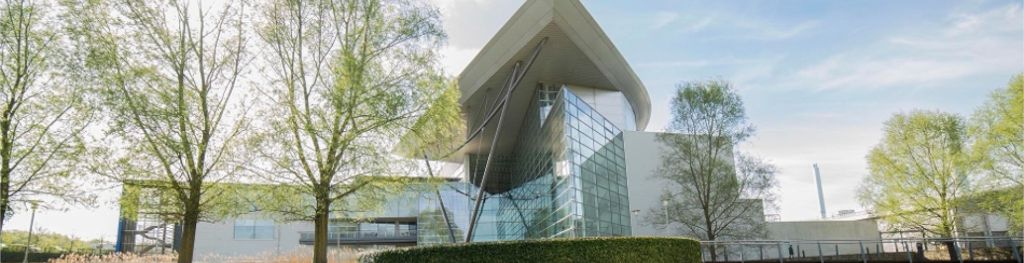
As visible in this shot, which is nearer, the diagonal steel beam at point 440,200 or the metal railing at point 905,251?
the diagonal steel beam at point 440,200

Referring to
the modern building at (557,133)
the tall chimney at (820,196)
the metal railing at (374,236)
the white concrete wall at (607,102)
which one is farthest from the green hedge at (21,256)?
the tall chimney at (820,196)

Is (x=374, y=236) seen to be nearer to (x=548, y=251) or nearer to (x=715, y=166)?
(x=715, y=166)

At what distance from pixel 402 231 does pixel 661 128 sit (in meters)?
28.8

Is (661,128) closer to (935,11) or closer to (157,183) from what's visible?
(935,11)

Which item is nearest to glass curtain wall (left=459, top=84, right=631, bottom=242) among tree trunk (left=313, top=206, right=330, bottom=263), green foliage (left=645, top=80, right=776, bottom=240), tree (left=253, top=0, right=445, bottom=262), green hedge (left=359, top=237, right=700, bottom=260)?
green foliage (left=645, top=80, right=776, bottom=240)

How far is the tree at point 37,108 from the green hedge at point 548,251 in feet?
24.2

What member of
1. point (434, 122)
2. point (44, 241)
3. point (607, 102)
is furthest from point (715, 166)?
point (44, 241)

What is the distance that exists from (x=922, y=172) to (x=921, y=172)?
0.13 feet

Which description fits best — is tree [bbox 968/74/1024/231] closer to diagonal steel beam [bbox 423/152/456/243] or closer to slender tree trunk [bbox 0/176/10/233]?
diagonal steel beam [bbox 423/152/456/243]

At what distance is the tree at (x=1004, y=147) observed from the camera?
22328mm

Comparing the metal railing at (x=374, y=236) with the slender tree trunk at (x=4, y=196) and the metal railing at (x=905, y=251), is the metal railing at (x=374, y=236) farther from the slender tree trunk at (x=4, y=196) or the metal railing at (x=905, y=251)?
the slender tree trunk at (x=4, y=196)

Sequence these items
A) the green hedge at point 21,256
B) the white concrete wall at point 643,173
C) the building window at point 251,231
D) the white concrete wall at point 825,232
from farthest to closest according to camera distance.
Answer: the building window at point 251,231, the white concrete wall at point 825,232, the green hedge at point 21,256, the white concrete wall at point 643,173

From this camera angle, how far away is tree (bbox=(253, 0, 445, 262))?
12.9 metres

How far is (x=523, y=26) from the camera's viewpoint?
22.5 meters
